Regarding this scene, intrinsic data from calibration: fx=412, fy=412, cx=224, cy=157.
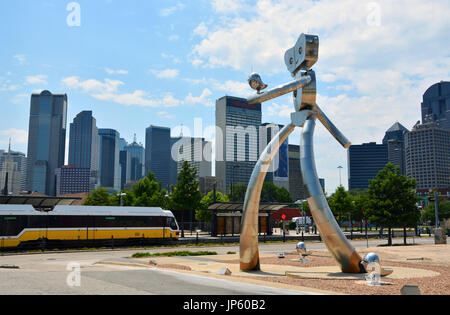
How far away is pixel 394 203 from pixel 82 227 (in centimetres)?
2565

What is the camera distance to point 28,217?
28.5 metres

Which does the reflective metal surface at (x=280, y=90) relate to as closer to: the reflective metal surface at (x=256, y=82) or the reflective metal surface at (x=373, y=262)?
the reflective metal surface at (x=256, y=82)

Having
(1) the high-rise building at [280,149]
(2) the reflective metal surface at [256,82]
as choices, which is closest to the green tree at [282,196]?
(1) the high-rise building at [280,149]

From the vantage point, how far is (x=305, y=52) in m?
15.8

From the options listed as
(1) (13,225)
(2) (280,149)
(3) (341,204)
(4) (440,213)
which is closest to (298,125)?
(1) (13,225)

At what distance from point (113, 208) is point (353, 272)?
2262 centimetres

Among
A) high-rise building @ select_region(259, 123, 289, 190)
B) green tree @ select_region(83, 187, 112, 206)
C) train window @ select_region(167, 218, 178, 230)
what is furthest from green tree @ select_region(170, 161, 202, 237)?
green tree @ select_region(83, 187, 112, 206)

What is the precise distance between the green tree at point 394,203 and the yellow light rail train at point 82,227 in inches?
694

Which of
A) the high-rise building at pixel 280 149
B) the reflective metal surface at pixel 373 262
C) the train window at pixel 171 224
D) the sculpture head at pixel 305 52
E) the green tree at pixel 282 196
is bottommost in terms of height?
the reflective metal surface at pixel 373 262

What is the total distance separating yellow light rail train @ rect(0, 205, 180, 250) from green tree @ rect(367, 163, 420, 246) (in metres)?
17.6

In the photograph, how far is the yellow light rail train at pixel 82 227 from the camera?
28.1 meters

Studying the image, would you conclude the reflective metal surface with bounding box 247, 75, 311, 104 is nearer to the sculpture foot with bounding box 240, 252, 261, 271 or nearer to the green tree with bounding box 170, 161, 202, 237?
the sculpture foot with bounding box 240, 252, 261, 271
